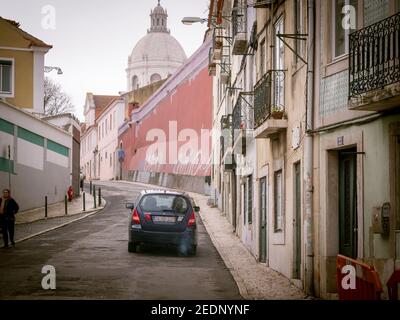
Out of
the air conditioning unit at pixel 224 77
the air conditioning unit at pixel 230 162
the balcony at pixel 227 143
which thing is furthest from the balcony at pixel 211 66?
the air conditioning unit at pixel 230 162

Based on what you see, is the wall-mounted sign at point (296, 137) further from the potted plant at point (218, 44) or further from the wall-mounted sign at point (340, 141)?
the potted plant at point (218, 44)

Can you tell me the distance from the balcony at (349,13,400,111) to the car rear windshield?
9.14m

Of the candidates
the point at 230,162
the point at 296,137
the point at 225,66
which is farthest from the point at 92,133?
the point at 296,137

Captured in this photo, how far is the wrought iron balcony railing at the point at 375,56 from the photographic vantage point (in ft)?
32.6

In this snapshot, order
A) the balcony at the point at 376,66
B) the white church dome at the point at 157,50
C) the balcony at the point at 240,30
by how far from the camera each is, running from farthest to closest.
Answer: the white church dome at the point at 157,50
the balcony at the point at 240,30
the balcony at the point at 376,66

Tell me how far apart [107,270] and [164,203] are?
4.28 m

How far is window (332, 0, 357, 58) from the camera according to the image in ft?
39.5

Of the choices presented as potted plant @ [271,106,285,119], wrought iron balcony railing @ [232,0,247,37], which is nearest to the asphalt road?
potted plant @ [271,106,285,119]

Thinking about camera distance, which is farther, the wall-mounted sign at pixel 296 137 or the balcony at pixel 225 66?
the balcony at pixel 225 66

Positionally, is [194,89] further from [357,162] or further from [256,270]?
[357,162]

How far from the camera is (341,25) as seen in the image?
12.5m

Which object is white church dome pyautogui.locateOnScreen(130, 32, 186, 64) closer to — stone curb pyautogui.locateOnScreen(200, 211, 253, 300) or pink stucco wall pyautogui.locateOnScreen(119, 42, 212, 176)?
pink stucco wall pyautogui.locateOnScreen(119, 42, 212, 176)

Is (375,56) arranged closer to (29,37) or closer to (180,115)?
(29,37)
